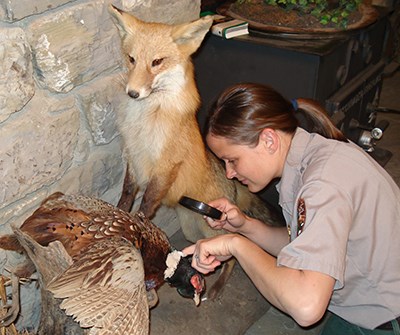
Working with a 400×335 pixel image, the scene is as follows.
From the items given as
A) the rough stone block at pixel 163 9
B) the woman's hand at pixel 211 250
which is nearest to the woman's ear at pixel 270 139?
the woman's hand at pixel 211 250

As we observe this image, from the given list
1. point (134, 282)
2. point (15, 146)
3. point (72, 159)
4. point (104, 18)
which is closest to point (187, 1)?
point (104, 18)

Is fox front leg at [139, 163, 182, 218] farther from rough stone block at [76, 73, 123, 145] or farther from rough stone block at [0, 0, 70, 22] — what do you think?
rough stone block at [0, 0, 70, 22]

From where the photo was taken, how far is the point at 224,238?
1472 millimetres

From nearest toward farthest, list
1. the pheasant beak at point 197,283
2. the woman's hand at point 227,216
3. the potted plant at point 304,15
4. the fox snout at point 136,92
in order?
the fox snout at point 136,92, the pheasant beak at point 197,283, the woman's hand at point 227,216, the potted plant at point 304,15

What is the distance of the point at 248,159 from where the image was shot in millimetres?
1571

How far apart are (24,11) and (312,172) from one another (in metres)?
0.95

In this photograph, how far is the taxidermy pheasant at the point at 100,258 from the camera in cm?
128

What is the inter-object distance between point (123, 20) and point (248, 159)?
0.64 metres

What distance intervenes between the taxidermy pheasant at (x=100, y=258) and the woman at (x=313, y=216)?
0.58ft

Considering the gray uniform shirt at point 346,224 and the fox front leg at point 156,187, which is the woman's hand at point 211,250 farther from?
the fox front leg at point 156,187

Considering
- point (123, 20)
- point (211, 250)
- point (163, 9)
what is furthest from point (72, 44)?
point (211, 250)

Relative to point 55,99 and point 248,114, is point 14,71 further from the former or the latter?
point 248,114

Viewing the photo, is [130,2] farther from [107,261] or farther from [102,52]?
[107,261]

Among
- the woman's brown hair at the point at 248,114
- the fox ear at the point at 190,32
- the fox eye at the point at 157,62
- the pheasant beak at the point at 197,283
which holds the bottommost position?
the pheasant beak at the point at 197,283
